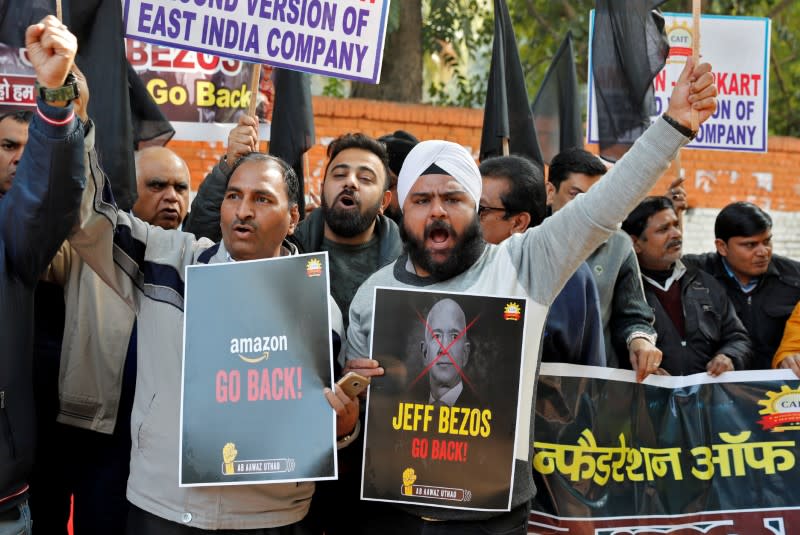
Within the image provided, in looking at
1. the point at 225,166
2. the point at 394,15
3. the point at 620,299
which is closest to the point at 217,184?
the point at 225,166

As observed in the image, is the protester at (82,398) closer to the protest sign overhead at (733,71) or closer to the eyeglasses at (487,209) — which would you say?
the eyeglasses at (487,209)

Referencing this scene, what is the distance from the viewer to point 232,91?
6578 mm

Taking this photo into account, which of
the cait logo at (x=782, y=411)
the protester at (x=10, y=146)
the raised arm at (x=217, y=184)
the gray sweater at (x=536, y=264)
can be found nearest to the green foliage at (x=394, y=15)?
the raised arm at (x=217, y=184)

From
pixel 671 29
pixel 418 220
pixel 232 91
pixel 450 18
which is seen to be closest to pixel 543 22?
pixel 450 18

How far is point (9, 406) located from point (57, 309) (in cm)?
74

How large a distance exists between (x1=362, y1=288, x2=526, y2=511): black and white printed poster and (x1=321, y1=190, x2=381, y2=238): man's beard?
4.07 ft

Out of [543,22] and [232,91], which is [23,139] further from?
[543,22]

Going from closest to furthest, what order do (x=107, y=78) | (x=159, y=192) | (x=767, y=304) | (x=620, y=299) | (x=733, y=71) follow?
(x=107, y=78) → (x=620, y=299) → (x=159, y=192) → (x=767, y=304) → (x=733, y=71)

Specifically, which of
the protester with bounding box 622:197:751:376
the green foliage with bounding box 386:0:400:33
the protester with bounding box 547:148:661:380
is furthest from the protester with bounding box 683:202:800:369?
the green foliage with bounding box 386:0:400:33

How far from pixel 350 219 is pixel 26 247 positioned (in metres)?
1.66

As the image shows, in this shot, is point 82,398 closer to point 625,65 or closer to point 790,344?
point 625,65

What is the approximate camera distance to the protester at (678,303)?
461 cm

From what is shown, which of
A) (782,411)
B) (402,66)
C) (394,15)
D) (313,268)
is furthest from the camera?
(402,66)

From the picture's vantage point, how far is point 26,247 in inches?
111
